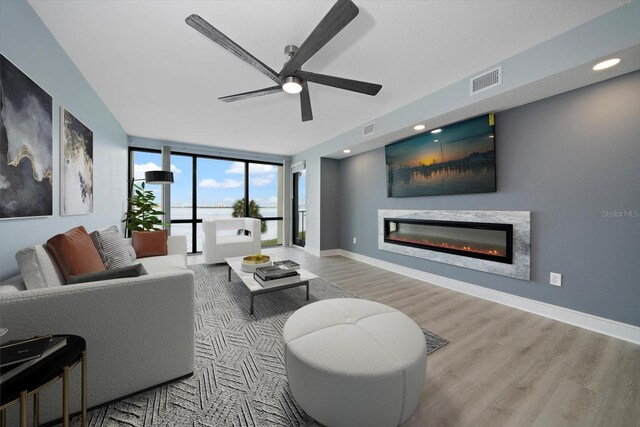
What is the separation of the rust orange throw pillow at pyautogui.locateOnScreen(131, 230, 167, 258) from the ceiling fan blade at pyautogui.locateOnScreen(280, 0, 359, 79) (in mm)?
2695

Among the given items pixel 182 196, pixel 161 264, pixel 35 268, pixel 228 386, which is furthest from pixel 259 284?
pixel 182 196

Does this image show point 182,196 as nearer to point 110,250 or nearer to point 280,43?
point 110,250

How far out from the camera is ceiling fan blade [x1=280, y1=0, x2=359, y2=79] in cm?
126

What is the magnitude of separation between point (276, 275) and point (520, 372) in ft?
6.51

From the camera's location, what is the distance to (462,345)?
1.81 m

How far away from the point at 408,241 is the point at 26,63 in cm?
432

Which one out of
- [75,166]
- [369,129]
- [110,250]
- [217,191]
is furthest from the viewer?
[217,191]

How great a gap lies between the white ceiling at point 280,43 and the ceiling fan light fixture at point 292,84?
32 cm

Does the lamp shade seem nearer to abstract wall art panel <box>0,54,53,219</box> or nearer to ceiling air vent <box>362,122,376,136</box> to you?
abstract wall art panel <box>0,54,53,219</box>

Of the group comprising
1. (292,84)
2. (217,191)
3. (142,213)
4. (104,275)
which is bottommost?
(104,275)

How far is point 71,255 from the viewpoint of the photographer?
150 cm

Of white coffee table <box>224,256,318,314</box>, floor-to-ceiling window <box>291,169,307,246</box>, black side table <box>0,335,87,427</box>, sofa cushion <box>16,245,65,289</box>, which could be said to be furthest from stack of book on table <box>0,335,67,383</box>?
floor-to-ceiling window <box>291,169,307,246</box>

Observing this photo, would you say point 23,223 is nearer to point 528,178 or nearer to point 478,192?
point 478,192

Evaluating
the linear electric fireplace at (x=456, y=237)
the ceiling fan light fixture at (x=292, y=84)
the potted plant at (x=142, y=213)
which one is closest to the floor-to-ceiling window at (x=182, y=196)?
the potted plant at (x=142, y=213)
